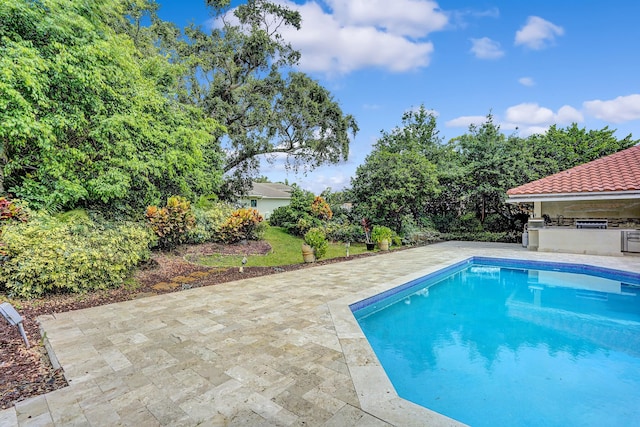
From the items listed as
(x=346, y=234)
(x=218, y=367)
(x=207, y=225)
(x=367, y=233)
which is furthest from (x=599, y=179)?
(x=207, y=225)

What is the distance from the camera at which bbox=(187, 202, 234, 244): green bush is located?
11.0 m

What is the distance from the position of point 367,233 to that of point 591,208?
9503 mm

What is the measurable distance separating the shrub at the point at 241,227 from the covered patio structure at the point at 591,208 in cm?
1084

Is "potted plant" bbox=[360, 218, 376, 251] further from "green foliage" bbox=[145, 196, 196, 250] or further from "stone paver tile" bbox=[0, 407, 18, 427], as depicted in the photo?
"stone paver tile" bbox=[0, 407, 18, 427]

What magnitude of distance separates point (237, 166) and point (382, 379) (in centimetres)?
1771

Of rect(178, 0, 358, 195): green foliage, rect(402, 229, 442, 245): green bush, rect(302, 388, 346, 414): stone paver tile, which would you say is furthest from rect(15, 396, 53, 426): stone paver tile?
rect(178, 0, 358, 195): green foliage

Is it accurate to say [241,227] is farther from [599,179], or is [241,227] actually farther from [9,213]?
[599,179]

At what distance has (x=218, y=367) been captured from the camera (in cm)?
325

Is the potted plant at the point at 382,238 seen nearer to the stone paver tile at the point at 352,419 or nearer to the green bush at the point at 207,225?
the green bush at the point at 207,225

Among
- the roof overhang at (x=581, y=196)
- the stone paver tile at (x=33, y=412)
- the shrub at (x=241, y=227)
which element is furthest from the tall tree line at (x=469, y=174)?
the stone paver tile at (x=33, y=412)

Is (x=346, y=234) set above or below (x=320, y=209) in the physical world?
below

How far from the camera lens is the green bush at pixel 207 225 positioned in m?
11.0

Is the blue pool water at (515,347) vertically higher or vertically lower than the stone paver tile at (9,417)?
lower

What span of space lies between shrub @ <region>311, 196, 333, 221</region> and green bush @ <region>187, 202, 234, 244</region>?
4811mm
